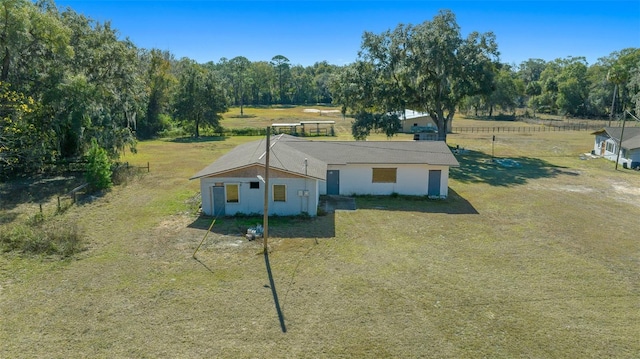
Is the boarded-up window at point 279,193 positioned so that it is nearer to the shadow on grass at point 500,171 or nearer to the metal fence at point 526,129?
the shadow on grass at point 500,171

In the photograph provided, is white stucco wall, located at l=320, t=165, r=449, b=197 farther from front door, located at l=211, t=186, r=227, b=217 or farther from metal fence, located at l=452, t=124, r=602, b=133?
metal fence, located at l=452, t=124, r=602, b=133

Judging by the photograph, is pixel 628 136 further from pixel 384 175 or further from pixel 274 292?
pixel 274 292

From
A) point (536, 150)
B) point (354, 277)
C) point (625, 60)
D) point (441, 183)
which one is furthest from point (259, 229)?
point (625, 60)

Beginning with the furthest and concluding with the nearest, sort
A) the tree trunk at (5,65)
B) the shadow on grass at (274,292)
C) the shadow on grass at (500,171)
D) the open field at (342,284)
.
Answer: the shadow on grass at (500,171), the tree trunk at (5,65), the shadow on grass at (274,292), the open field at (342,284)

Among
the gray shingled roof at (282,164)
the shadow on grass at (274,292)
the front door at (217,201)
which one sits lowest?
the shadow on grass at (274,292)

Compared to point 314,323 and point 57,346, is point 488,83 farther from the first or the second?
point 57,346

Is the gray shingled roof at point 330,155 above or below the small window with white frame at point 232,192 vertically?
above

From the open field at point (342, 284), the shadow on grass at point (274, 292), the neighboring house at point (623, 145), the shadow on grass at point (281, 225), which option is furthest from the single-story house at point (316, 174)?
the neighboring house at point (623, 145)
